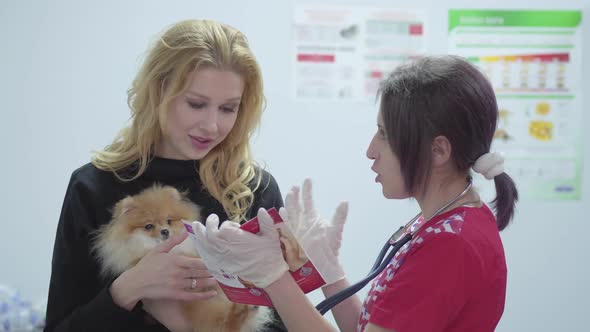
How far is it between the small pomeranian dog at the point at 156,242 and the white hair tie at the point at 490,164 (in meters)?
0.59

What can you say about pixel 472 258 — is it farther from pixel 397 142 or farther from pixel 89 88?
pixel 89 88

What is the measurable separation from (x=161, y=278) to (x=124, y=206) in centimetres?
19

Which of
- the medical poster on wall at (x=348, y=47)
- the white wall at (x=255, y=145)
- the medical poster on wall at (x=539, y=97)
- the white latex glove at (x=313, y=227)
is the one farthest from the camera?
the medical poster on wall at (x=539, y=97)

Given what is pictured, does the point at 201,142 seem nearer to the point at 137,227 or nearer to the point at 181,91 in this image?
the point at 181,91

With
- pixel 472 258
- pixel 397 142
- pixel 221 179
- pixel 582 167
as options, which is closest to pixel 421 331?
pixel 472 258

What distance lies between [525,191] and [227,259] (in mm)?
2273

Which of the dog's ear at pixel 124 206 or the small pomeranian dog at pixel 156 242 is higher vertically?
the dog's ear at pixel 124 206

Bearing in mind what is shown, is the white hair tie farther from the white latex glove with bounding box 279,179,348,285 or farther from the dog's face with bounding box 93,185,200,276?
the dog's face with bounding box 93,185,200,276

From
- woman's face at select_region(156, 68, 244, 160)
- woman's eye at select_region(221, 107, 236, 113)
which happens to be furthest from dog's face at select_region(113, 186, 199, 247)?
woman's eye at select_region(221, 107, 236, 113)

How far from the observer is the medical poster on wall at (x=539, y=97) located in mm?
2990

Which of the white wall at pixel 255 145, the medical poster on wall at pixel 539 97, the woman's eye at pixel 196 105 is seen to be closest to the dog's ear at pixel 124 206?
the woman's eye at pixel 196 105

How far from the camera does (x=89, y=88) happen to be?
108 inches

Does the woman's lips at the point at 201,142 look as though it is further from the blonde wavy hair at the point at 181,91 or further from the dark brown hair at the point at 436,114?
the dark brown hair at the point at 436,114

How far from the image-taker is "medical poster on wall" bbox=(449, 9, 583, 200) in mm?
2990
